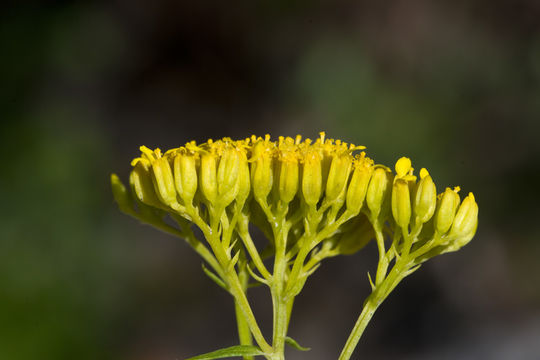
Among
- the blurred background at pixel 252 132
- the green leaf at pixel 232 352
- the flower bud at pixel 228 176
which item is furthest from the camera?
the blurred background at pixel 252 132

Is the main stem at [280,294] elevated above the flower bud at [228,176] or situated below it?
below

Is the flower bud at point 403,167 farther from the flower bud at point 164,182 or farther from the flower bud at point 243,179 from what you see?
the flower bud at point 164,182

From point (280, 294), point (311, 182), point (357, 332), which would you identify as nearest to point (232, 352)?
point (280, 294)

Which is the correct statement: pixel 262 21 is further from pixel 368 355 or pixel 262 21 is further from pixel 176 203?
pixel 176 203

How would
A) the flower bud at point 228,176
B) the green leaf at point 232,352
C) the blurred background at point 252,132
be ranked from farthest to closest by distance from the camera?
1. the blurred background at point 252,132
2. the flower bud at point 228,176
3. the green leaf at point 232,352

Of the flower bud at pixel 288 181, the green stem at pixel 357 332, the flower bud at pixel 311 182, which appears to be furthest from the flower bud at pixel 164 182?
the green stem at pixel 357 332

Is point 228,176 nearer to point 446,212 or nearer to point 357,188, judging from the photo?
point 357,188

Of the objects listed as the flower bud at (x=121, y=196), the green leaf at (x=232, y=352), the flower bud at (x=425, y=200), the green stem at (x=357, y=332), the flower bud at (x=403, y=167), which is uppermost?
the flower bud at (x=403, y=167)
